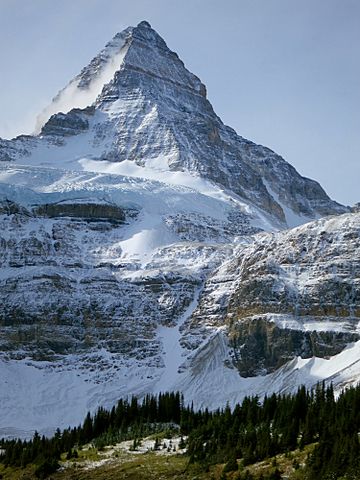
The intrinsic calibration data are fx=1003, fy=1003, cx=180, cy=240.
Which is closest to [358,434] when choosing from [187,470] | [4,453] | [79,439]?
[187,470]

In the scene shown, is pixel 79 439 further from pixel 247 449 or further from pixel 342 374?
pixel 342 374

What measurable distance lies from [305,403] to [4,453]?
48985mm

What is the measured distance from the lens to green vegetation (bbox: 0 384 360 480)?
319 ft

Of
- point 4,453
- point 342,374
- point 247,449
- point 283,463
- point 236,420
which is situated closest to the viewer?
point 283,463

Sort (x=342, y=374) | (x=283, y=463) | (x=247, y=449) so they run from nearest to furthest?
1. (x=283, y=463)
2. (x=247, y=449)
3. (x=342, y=374)

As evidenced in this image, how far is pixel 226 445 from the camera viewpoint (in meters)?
114

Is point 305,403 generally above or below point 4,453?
above

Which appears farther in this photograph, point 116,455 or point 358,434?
point 116,455

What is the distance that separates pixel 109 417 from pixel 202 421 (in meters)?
23.0

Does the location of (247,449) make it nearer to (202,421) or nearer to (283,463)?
(283,463)

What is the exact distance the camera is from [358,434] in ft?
334

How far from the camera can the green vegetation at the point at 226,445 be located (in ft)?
319

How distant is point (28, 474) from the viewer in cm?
12362

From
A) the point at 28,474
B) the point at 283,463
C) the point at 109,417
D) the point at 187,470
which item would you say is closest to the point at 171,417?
the point at 109,417
